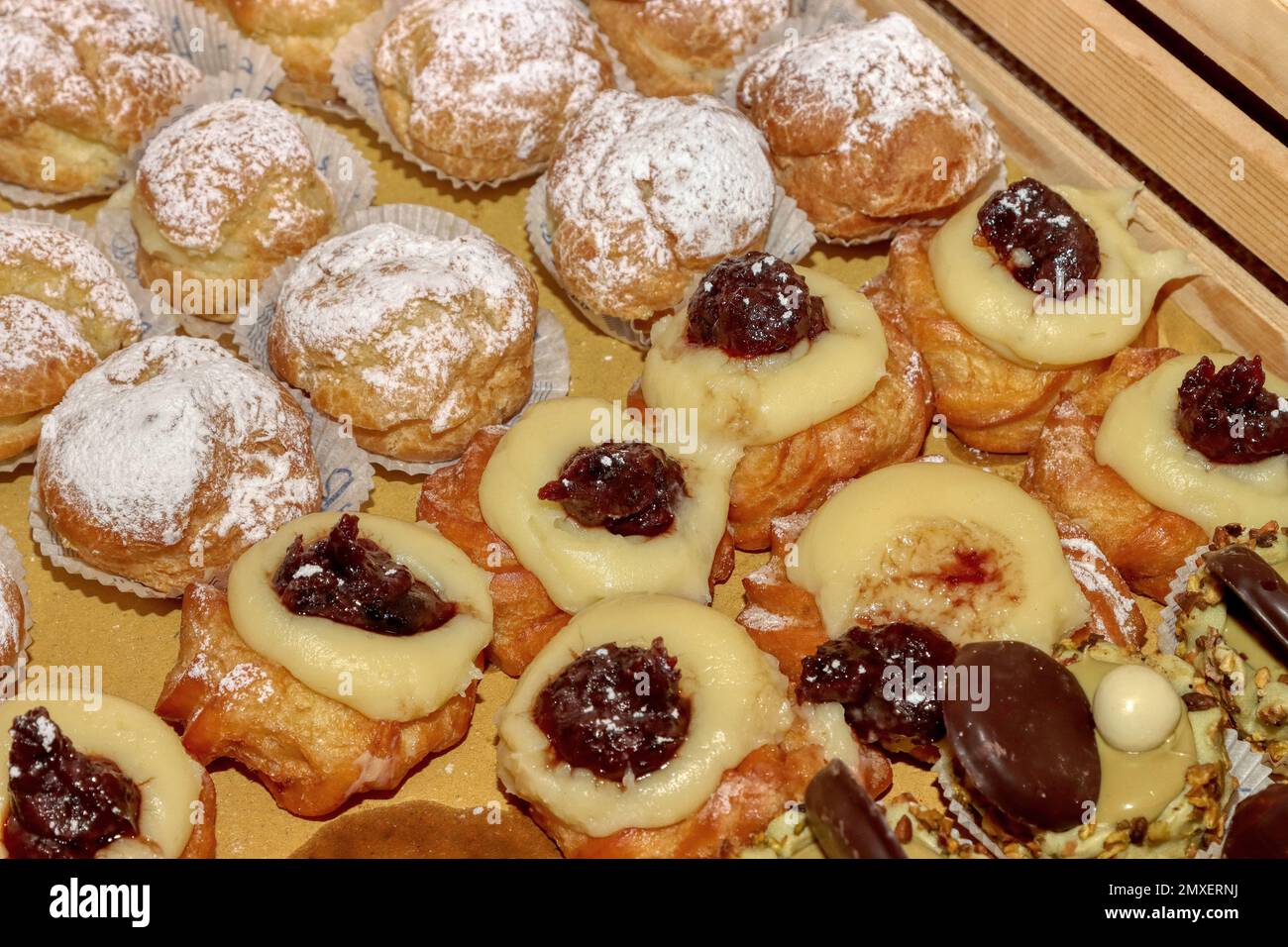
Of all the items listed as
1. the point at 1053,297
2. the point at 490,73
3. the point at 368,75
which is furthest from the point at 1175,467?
the point at 368,75

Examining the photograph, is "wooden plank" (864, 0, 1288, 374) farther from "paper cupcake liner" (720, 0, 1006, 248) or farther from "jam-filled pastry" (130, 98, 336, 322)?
"jam-filled pastry" (130, 98, 336, 322)

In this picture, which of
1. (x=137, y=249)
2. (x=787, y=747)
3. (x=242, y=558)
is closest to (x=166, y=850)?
(x=242, y=558)

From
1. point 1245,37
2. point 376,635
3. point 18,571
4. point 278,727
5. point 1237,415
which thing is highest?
point 1245,37

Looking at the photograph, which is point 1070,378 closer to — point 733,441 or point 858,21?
point 733,441

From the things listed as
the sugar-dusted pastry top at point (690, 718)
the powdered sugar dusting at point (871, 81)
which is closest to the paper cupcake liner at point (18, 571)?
the sugar-dusted pastry top at point (690, 718)

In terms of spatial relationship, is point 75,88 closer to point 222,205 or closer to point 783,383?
point 222,205
